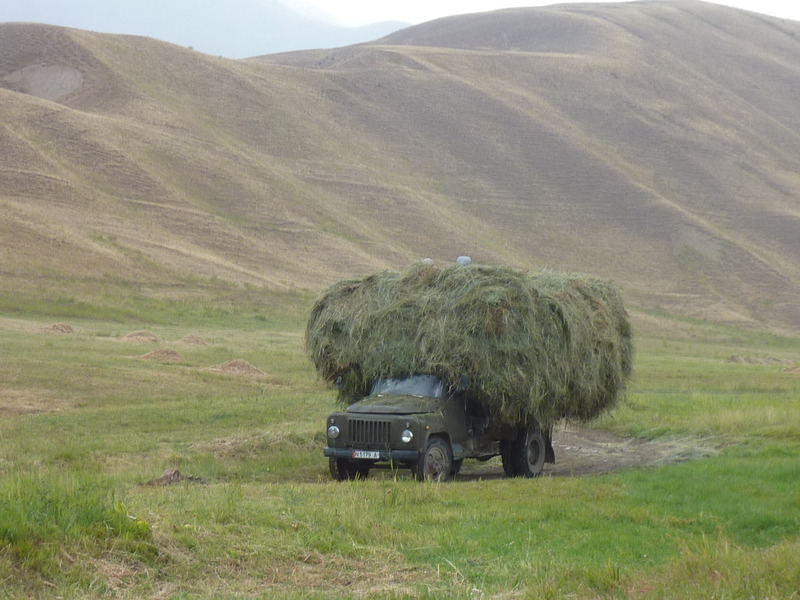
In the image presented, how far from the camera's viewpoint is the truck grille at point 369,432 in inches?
575

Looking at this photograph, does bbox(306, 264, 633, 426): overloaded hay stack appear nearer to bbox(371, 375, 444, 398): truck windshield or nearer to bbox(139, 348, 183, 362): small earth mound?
bbox(371, 375, 444, 398): truck windshield

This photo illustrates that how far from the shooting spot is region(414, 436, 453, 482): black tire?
14484mm

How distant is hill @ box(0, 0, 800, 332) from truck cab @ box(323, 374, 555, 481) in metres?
40.4

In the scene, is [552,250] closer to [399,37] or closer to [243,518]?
[243,518]

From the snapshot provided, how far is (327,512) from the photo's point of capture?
10.8 m

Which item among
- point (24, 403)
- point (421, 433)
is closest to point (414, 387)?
point (421, 433)

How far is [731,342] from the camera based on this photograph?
71.2m

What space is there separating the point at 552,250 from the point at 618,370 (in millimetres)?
71541

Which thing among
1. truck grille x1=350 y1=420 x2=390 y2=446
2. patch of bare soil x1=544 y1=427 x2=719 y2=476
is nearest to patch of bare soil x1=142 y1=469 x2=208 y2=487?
truck grille x1=350 y1=420 x2=390 y2=446

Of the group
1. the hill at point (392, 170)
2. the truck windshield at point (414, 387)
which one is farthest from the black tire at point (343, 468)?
the hill at point (392, 170)

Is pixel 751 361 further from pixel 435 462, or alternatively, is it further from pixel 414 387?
pixel 435 462

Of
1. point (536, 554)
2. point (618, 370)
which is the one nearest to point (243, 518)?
point (536, 554)

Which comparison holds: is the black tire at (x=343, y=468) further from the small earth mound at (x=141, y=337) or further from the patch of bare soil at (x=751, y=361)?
the patch of bare soil at (x=751, y=361)

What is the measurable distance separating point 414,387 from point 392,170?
8427cm
